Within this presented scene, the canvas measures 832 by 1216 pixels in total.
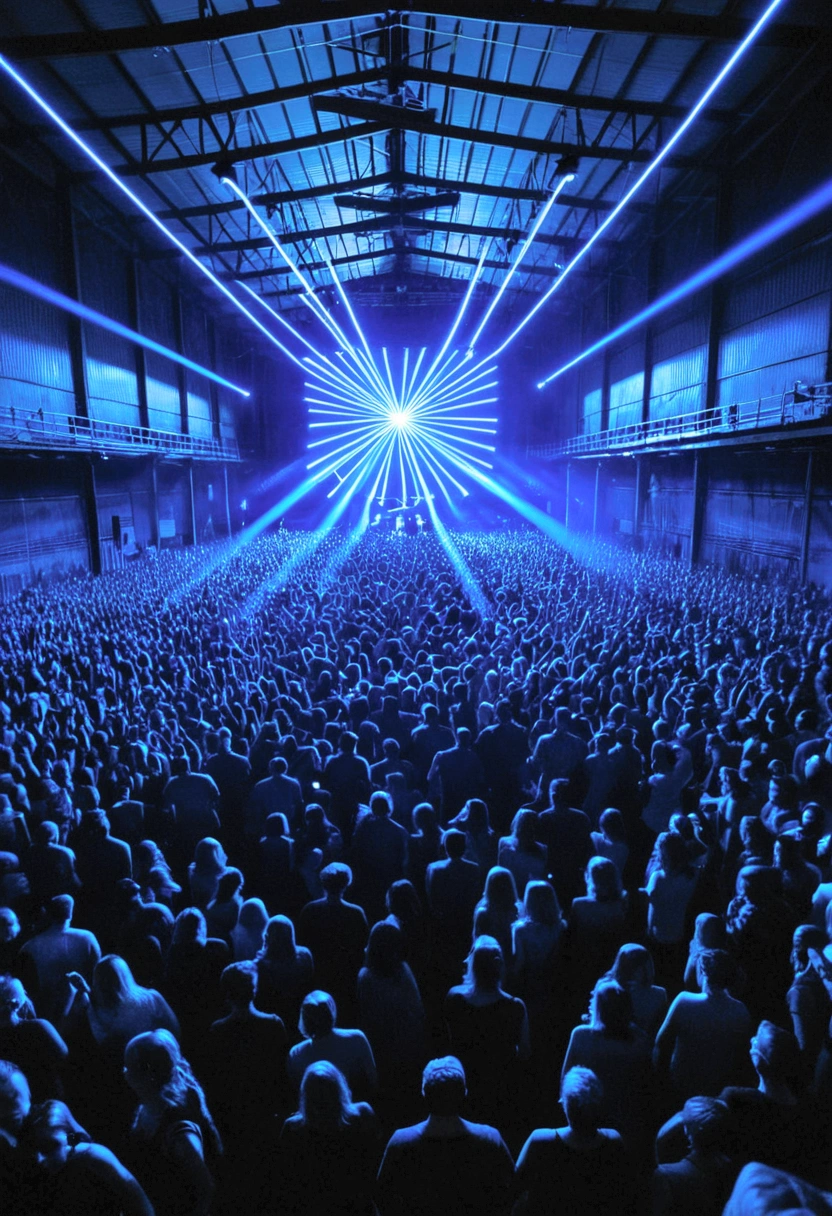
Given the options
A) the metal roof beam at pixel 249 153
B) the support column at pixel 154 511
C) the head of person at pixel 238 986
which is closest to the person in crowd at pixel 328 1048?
the head of person at pixel 238 986

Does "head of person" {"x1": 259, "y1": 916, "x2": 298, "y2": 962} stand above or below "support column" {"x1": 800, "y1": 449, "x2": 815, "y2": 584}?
below

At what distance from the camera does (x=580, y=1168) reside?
2.16 m

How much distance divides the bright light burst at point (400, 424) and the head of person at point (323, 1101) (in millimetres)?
36851

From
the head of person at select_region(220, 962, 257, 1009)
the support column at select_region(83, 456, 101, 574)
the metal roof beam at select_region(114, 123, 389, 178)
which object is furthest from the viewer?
the support column at select_region(83, 456, 101, 574)

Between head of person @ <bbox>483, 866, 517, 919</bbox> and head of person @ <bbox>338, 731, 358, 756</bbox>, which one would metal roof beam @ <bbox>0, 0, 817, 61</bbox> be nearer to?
head of person @ <bbox>338, 731, 358, 756</bbox>

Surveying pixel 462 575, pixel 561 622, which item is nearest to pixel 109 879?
pixel 561 622

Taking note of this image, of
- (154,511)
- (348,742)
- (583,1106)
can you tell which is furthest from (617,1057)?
(154,511)

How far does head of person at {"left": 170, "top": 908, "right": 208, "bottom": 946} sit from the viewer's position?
3.27 meters

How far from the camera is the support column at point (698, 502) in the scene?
64.4ft

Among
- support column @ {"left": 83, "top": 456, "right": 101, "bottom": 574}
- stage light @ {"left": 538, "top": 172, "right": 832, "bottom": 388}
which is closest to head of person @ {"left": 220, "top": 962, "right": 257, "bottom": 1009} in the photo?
stage light @ {"left": 538, "top": 172, "right": 832, "bottom": 388}

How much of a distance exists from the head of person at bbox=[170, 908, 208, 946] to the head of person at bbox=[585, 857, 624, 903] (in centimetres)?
197

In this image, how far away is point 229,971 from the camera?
2852mm

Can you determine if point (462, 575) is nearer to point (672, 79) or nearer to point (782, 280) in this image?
point (782, 280)

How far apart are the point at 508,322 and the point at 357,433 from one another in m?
10.3
